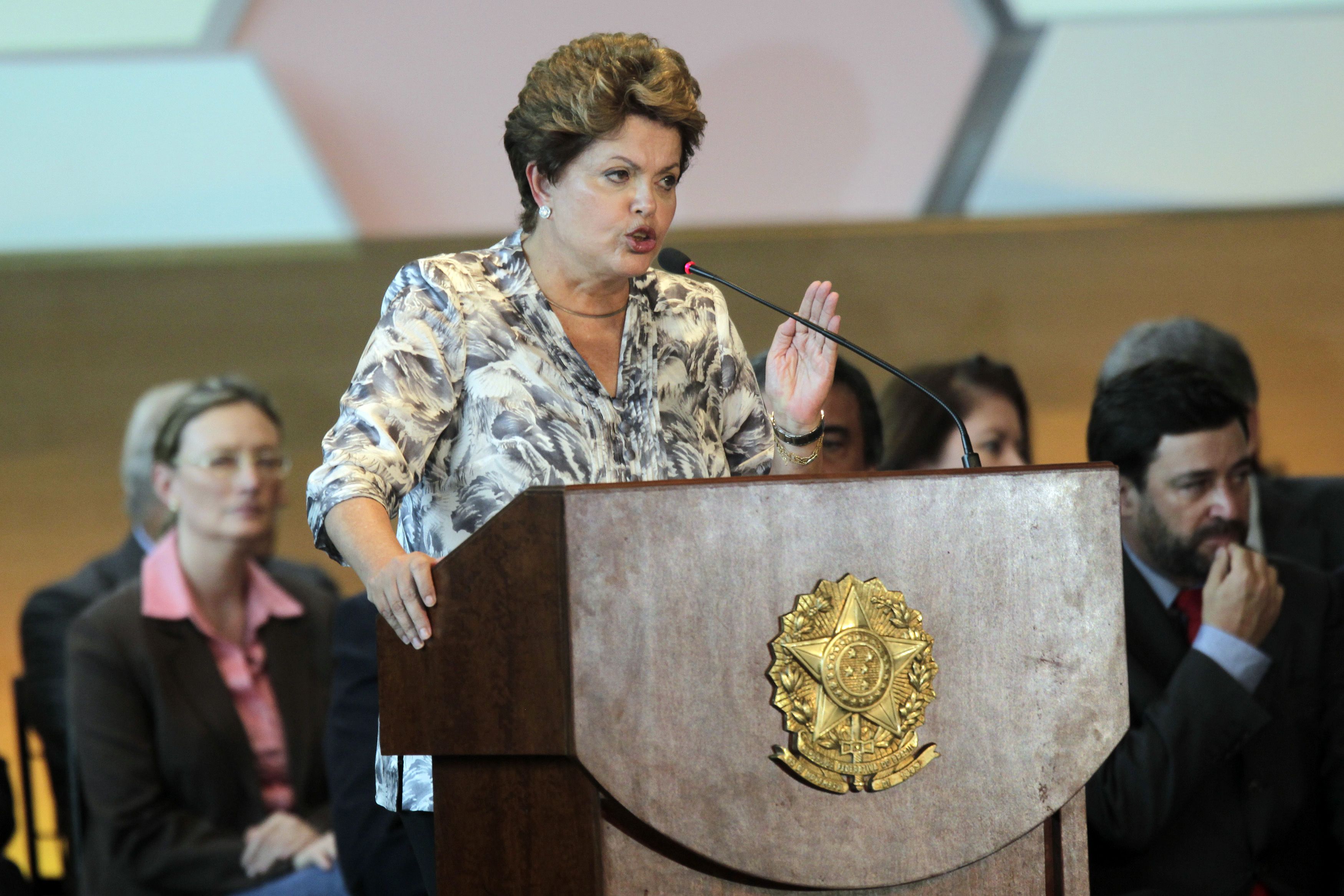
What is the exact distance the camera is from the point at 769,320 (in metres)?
4.20

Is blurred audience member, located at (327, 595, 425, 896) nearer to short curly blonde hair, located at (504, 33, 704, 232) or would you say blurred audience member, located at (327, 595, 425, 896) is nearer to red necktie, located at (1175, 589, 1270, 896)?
short curly blonde hair, located at (504, 33, 704, 232)

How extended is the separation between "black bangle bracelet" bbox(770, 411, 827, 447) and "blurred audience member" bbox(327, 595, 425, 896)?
847mm

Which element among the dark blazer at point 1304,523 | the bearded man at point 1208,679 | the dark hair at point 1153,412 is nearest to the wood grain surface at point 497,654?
the bearded man at point 1208,679

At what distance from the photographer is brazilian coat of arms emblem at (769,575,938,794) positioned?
1107 mm

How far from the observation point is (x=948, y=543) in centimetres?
115

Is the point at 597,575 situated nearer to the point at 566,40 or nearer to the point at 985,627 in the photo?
the point at 985,627

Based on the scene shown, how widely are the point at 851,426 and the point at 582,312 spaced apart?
1.29 m

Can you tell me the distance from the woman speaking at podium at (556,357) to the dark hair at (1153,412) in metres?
1.23

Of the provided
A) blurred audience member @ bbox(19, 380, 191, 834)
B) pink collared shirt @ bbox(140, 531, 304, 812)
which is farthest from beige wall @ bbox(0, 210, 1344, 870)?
pink collared shirt @ bbox(140, 531, 304, 812)

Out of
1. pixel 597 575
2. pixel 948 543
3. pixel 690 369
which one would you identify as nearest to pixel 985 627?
pixel 948 543

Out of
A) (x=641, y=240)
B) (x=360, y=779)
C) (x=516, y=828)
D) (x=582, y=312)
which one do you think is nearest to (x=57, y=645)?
(x=360, y=779)

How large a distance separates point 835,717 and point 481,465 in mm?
436

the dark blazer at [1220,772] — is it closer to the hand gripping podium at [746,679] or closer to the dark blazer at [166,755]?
the hand gripping podium at [746,679]

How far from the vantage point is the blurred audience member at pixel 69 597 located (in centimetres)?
321
